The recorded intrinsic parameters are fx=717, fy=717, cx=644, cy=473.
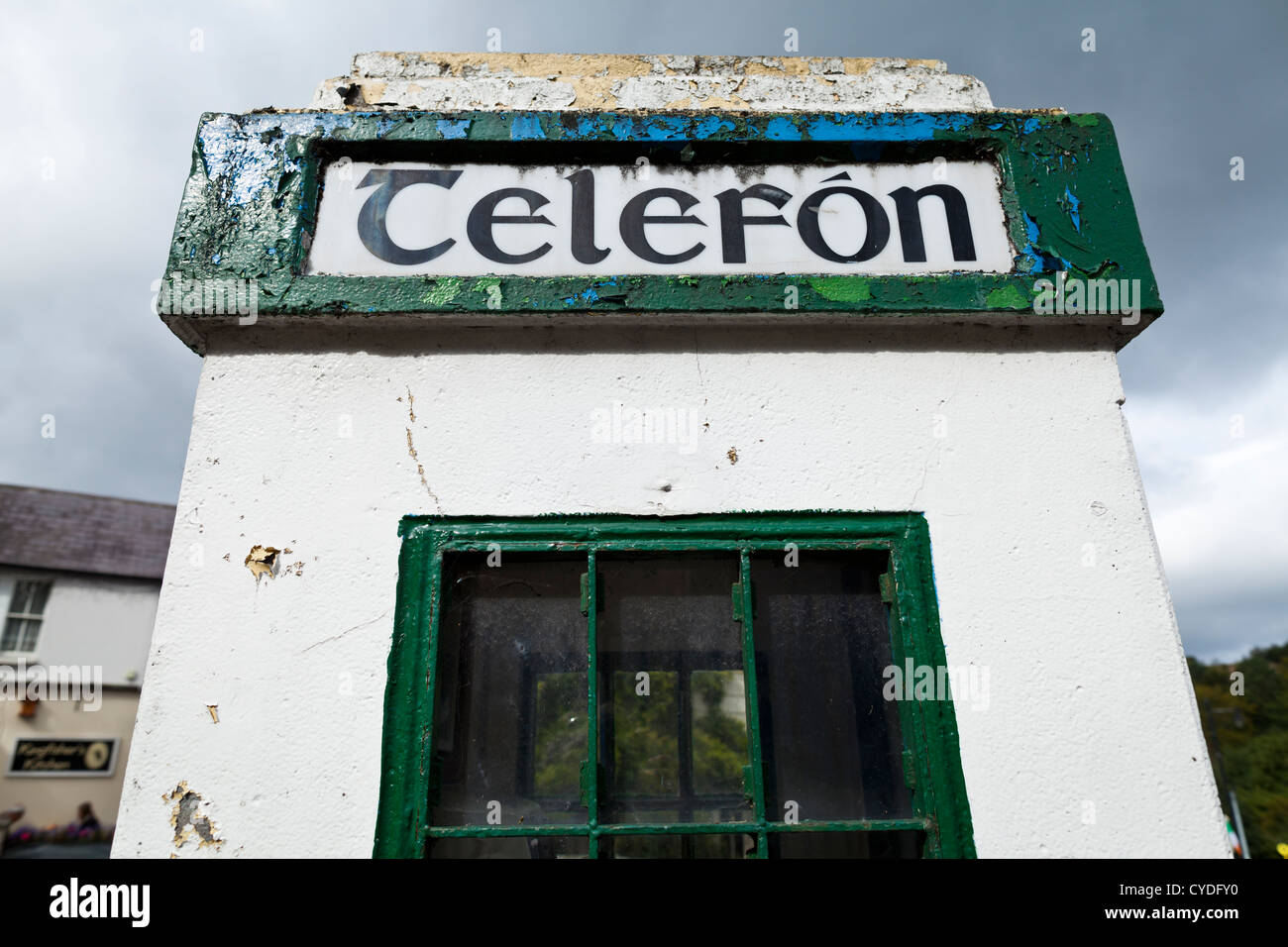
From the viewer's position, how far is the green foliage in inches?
1748

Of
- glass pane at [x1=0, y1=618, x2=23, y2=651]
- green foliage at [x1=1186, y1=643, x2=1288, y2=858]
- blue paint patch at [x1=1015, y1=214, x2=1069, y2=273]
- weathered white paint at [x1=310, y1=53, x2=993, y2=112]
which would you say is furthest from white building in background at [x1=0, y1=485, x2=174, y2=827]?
green foliage at [x1=1186, y1=643, x2=1288, y2=858]

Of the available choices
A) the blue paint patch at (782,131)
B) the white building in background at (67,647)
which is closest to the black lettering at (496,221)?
the blue paint patch at (782,131)

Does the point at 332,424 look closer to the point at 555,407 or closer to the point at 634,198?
the point at 555,407

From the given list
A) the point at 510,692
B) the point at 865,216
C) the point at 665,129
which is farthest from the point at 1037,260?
the point at 510,692

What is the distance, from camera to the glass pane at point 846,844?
5.01 ft

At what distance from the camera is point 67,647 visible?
13.8 meters

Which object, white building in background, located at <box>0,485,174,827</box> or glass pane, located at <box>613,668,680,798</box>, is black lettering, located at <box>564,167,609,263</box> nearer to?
glass pane, located at <box>613,668,680,798</box>

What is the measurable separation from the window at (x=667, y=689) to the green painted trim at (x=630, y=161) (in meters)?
0.55

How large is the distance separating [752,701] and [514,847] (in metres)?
0.64

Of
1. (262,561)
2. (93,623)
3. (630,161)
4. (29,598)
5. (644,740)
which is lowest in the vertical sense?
(644,740)

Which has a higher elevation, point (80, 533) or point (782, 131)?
point (80, 533)

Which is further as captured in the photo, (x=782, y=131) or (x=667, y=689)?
(x=782, y=131)

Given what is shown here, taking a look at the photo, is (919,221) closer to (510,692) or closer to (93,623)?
(510,692)
